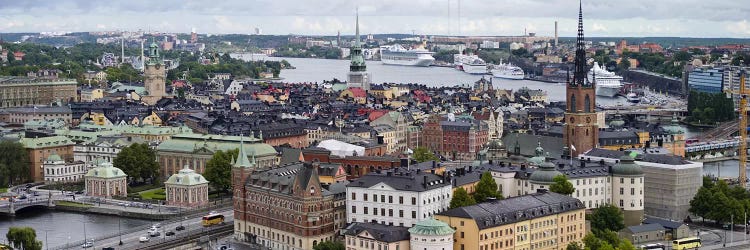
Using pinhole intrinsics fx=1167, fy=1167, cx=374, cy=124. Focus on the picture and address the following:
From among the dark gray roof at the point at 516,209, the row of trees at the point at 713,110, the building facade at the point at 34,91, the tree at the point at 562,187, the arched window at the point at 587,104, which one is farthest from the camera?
the building facade at the point at 34,91

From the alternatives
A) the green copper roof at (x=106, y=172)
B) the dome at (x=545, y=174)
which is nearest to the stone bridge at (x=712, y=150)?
the dome at (x=545, y=174)

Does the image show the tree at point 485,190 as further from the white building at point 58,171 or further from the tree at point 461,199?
the white building at point 58,171

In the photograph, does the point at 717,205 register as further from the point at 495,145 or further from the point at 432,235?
the point at 432,235

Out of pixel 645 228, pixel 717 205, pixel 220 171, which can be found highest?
pixel 220 171

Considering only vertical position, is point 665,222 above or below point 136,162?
below

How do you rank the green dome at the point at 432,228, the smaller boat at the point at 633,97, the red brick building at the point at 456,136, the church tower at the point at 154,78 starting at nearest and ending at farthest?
the green dome at the point at 432,228 < the red brick building at the point at 456,136 < the church tower at the point at 154,78 < the smaller boat at the point at 633,97

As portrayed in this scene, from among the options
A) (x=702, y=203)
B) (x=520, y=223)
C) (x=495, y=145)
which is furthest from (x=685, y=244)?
(x=495, y=145)
